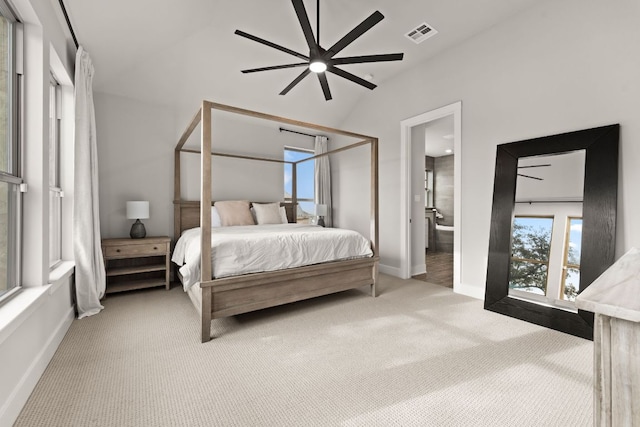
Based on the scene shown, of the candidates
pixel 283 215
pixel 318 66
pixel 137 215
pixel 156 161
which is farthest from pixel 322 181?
pixel 137 215

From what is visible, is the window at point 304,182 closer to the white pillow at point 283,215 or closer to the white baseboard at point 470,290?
the white pillow at point 283,215

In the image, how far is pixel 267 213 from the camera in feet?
15.0

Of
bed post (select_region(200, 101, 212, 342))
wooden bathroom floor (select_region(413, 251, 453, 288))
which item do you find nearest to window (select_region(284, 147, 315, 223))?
wooden bathroom floor (select_region(413, 251, 453, 288))

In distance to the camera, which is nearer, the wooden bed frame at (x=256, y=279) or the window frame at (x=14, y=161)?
the window frame at (x=14, y=161)

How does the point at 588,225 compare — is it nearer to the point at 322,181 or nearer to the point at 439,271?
the point at 439,271

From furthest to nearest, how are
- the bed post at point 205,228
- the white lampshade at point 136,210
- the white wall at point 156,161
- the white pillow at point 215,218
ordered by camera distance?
the white pillow at point 215,218 → the white wall at point 156,161 → the white lampshade at point 136,210 → the bed post at point 205,228

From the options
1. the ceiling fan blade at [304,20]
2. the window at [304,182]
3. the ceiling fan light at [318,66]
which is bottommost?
the window at [304,182]

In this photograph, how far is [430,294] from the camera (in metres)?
3.46

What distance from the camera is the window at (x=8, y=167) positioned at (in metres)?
1.67

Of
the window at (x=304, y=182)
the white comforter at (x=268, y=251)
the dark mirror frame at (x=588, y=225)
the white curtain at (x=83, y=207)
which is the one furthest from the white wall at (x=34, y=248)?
the window at (x=304, y=182)

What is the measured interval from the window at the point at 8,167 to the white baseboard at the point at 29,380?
0.46 metres

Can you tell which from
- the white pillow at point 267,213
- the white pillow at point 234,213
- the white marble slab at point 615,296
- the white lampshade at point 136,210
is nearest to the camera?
the white marble slab at point 615,296

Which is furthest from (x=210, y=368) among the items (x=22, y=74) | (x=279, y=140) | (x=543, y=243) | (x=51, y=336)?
(x=279, y=140)

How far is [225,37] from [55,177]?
2.33m
